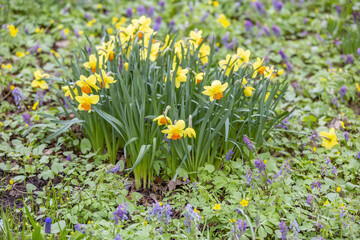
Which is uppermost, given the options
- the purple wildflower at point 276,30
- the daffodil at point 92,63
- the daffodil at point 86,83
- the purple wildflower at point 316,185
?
the daffodil at point 92,63

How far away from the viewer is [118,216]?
167 centimetres

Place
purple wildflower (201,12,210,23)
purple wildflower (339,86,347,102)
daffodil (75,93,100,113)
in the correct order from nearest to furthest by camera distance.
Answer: daffodil (75,93,100,113) → purple wildflower (339,86,347,102) → purple wildflower (201,12,210,23)

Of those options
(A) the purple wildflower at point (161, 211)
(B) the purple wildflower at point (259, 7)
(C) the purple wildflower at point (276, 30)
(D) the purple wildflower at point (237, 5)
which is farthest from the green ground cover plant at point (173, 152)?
(D) the purple wildflower at point (237, 5)

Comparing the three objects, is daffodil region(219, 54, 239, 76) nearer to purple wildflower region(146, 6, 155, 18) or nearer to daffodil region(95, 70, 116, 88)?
daffodil region(95, 70, 116, 88)

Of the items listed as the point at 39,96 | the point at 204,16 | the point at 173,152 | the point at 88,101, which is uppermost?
the point at 204,16

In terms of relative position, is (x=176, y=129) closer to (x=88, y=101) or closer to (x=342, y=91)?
(x=88, y=101)

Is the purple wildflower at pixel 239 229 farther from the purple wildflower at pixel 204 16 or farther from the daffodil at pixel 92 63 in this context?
the purple wildflower at pixel 204 16

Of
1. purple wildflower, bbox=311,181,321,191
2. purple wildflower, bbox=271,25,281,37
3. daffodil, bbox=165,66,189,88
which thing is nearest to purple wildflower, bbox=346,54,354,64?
purple wildflower, bbox=271,25,281,37

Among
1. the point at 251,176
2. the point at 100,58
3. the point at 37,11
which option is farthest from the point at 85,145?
the point at 37,11

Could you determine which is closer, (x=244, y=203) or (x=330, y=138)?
(x=244, y=203)

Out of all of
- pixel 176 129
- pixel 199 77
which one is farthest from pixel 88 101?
pixel 199 77

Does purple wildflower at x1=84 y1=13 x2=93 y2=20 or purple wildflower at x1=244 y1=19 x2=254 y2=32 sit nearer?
purple wildflower at x1=244 y1=19 x2=254 y2=32

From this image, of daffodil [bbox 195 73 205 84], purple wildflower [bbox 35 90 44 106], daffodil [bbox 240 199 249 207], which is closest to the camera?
daffodil [bbox 240 199 249 207]

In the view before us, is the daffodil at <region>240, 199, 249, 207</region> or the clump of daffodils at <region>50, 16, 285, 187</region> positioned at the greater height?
the clump of daffodils at <region>50, 16, 285, 187</region>
